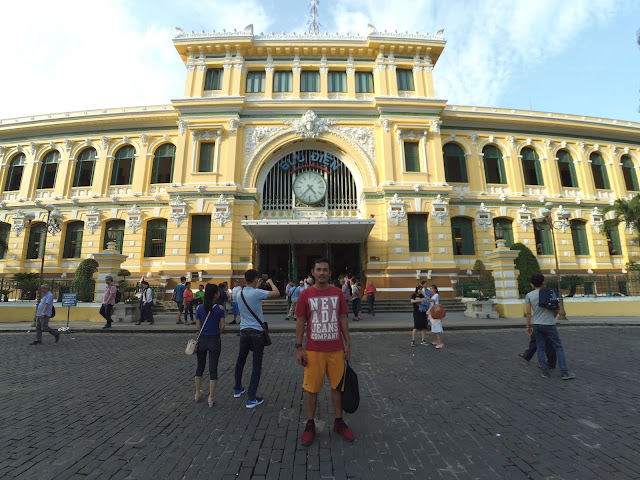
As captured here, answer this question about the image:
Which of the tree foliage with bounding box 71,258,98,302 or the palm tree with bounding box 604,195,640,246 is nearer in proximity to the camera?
the tree foliage with bounding box 71,258,98,302

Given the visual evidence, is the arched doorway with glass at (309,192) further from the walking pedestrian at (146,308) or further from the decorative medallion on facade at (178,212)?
the walking pedestrian at (146,308)

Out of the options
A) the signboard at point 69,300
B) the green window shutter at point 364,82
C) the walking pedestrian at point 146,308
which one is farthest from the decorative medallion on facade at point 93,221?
the green window shutter at point 364,82

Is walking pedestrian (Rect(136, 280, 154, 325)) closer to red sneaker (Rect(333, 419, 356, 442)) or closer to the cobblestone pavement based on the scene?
the cobblestone pavement

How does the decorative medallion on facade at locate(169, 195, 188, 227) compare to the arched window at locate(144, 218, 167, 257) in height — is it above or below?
above

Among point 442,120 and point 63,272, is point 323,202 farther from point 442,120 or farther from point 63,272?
point 63,272

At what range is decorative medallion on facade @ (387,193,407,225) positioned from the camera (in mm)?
18625

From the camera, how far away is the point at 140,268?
758 inches

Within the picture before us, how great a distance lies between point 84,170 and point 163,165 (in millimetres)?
5864

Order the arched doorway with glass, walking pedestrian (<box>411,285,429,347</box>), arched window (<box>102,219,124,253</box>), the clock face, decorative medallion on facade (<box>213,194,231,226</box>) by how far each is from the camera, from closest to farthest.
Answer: walking pedestrian (<box>411,285,429,347</box>) < decorative medallion on facade (<box>213,194,231,226</box>) < the arched doorway with glass < the clock face < arched window (<box>102,219,124,253</box>)

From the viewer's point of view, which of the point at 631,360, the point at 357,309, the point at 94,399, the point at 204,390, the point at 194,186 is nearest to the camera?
the point at 94,399

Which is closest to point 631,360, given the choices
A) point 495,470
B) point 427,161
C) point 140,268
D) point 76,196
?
point 495,470

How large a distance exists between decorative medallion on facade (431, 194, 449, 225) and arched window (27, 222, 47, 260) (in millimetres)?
26412

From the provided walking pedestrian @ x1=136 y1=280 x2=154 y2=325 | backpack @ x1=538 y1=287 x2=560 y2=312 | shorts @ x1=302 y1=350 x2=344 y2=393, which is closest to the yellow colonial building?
walking pedestrian @ x1=136 y1=280 x2=154 y2=325

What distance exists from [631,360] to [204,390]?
8.73 m
